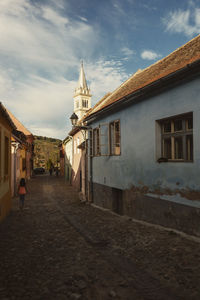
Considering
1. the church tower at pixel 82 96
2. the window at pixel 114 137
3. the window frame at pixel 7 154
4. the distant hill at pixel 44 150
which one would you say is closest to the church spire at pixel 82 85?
the church tower at pixel 82 96

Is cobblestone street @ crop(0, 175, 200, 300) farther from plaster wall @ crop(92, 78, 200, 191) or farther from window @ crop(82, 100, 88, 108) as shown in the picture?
window @ crop(82, 100, 88, 108)

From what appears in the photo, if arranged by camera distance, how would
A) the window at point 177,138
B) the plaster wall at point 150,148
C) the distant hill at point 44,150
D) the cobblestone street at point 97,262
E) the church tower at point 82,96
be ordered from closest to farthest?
1. the cobblestone street at point 97,262
2. the plaster wall at point 150,148
3. the window at point 177,138
4. the distant hill at point 44,150
5. the church tower at point 82,96

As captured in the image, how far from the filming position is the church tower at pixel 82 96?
74256mm

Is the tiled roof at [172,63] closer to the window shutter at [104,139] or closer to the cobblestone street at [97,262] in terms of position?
the window shutter at [104,139]

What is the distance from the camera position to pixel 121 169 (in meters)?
9.49

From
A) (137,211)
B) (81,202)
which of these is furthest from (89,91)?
(137,211)

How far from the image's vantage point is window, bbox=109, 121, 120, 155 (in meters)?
10.1

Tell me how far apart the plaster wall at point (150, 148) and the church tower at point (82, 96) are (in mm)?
65249

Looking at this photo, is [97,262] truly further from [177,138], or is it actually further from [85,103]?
[85,103]

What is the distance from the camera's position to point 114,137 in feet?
33.3

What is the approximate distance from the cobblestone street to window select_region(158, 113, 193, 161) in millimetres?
2111

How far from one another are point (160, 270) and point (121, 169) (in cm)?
538

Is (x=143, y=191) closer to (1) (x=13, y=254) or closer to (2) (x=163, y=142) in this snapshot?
(2) (x=163, y=142)

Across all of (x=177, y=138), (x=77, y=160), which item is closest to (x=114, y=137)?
(x=177, y=138)
